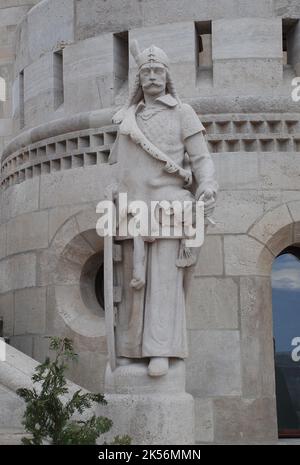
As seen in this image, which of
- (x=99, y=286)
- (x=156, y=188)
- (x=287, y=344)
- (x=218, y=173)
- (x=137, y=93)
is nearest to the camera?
(x=156, y=188)

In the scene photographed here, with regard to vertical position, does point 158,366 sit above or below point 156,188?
below

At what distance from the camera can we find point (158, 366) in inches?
257

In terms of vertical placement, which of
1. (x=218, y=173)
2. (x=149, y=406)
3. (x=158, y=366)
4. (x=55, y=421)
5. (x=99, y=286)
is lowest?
(x=55, y=421)

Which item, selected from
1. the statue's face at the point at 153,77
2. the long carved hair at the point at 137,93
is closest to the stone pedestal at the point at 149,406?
the long carved hair at the point at 137,93

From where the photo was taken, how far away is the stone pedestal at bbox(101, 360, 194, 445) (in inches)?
252

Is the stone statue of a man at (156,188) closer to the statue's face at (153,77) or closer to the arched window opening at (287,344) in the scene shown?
the statue's face at (153,77)

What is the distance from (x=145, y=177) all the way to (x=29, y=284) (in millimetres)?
4644

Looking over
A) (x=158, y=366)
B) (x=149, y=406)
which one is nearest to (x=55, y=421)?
(x=149, y=406)

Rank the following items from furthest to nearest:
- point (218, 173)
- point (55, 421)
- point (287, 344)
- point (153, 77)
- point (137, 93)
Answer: point (287, 344)
point (218, 173)
point (137, 93)
point (153, 77)
point (55, 421)

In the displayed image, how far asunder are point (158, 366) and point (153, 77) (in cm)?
245

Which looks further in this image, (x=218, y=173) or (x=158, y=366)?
(x=218, y=173)

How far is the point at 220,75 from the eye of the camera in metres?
10.2

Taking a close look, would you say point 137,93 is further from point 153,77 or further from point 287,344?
point 287,344

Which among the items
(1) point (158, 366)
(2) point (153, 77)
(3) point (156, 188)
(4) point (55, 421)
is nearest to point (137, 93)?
(2) point (153, 77)
